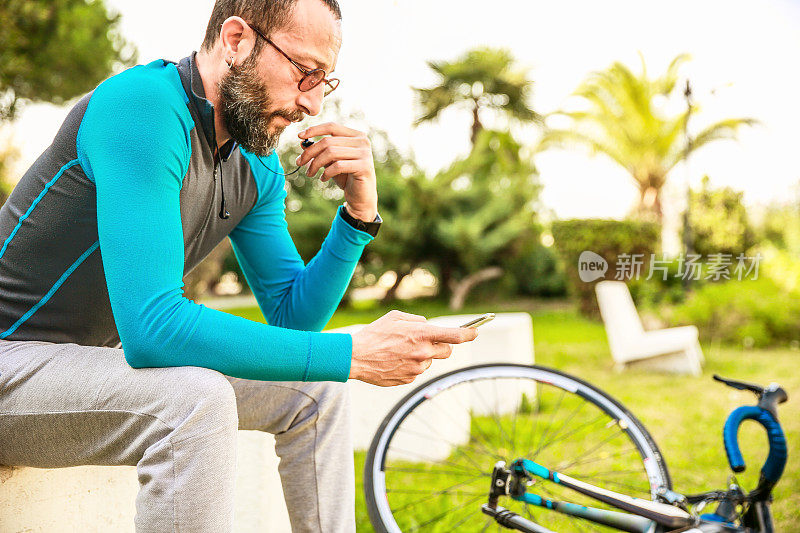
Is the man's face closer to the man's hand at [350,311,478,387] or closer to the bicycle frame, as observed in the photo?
the man's hand at [350,311,478,387]

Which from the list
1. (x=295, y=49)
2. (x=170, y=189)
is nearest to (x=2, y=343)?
(x=170, y=189)

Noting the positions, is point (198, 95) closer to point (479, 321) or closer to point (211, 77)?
point (211, 77)

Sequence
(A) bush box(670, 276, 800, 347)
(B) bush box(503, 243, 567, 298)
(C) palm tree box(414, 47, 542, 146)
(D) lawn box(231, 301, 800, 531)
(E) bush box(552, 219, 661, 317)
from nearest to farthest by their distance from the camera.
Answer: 1. (D) lawn box(231, 301, 800, 531)
2. (A) bush box(670, 276, 800, 347)
3. (E) bush box(552, 219, 661, 317)
4. (B) bush box(503, 243, 567, 298)
5. (C) palm tree box(414, 47, 542, 146)

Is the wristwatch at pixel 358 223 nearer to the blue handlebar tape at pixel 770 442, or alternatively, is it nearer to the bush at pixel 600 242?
the blue handlebar tape at pixel 770 442

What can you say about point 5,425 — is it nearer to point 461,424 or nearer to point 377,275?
point 461,424

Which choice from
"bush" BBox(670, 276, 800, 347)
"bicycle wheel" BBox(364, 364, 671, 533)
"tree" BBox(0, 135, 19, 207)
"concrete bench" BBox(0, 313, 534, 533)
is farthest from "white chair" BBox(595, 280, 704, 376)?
"tree" BBox(0, 135, 19, 207)

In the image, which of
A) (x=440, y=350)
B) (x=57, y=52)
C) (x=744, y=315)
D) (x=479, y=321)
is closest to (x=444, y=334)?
(x=440, y=350)

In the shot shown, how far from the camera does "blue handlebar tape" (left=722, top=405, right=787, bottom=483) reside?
161cm

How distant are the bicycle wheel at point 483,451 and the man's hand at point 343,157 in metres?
0.56

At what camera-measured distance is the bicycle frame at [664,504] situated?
152cm

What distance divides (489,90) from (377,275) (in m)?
5.64

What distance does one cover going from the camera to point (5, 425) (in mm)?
1183

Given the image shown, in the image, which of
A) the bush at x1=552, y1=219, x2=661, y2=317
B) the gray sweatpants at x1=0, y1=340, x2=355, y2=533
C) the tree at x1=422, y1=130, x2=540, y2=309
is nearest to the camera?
the gray sweatpants at x1=0, y1=340, x2=355, y2=533

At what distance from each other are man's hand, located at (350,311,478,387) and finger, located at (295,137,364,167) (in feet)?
1.61
